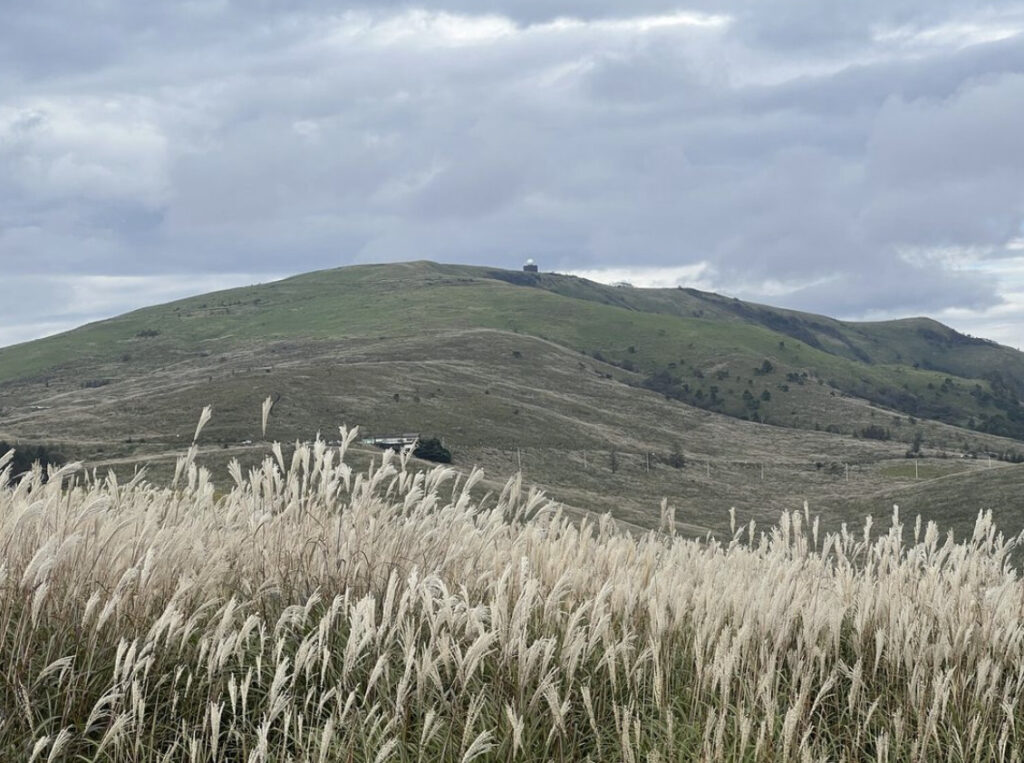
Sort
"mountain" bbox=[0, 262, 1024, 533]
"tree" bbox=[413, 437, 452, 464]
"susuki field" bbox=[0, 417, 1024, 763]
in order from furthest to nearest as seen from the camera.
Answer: "mountain" bbox=[0, 262, 1024, 533], "tree" bbox=[413, 437, 452, 464], "susuki field" bbox=[0, 417, 1024, 763]

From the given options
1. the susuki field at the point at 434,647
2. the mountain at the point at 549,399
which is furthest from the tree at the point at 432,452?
the susuki field at the point at 434,647

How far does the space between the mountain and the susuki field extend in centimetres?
5293

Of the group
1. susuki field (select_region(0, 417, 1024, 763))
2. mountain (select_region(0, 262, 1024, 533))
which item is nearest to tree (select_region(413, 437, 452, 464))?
mountain (select_region(0, 262, 1024, 533))

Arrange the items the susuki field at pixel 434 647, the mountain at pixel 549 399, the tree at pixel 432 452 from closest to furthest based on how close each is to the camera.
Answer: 1. the susuki field at pixel 434 647
2. the tree at pixel 432 452
3. the mountain at pixel 549 399

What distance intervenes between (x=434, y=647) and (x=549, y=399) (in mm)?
111670

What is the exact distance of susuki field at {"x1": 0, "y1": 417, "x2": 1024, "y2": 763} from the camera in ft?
13.4

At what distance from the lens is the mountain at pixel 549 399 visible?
80.6 m

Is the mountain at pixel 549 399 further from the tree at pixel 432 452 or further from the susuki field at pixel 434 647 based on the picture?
the susuki field at pixel 434 647

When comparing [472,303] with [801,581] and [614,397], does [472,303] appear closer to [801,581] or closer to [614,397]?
[614,397]

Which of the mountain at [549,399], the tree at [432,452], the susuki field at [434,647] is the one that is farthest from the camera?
the mountain at [549,399]

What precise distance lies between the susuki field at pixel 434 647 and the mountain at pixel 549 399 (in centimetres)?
5293

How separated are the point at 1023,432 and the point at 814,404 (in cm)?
3518

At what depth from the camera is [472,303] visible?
610 ft

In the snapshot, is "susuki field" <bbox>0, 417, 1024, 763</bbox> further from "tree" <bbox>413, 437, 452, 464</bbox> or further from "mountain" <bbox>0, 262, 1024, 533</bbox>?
"tree" <bbox>413, 437, 452, 464</bbox>
